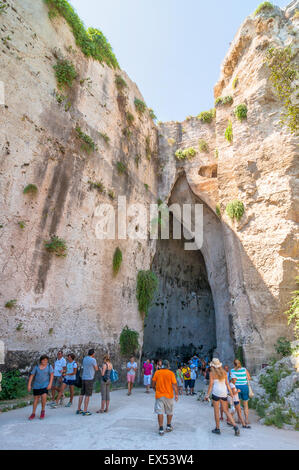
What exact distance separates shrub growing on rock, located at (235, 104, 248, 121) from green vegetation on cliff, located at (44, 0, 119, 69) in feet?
24.4

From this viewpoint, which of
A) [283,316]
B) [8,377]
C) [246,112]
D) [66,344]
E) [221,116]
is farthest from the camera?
[221,116]

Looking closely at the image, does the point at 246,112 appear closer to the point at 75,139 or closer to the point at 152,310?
the point at 75,139

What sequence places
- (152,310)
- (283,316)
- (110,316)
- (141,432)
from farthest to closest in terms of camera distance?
1. (152,310)
2. (110,316)
3. (283,316)
4. (141,432)

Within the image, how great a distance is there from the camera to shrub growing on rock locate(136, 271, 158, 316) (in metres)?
15.5

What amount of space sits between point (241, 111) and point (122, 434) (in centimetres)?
1645

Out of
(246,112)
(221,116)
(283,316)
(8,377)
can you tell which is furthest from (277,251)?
(8,377)

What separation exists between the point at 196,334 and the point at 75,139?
687 inches

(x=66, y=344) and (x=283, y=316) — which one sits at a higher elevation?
(x=283, y=316)

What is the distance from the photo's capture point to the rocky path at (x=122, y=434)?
4160 millimetres

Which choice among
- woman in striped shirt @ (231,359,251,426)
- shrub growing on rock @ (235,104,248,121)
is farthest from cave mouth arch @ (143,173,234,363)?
woman in striped shirt @ (231,359,251,426)

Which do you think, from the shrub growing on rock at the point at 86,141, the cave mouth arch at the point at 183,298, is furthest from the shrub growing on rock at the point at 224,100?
the shrub growing on rock at the point at 86,141

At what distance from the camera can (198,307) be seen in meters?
24.1

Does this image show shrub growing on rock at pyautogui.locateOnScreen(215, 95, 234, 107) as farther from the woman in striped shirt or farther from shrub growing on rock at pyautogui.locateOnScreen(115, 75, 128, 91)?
the woman in striped shirt

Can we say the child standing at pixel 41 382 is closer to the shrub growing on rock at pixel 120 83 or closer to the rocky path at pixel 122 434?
the rocky path at pixel 122 434
